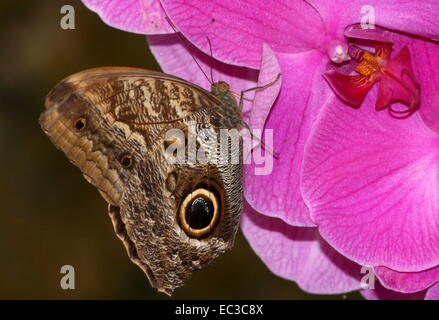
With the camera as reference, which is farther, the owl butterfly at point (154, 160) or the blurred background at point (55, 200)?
the blurred background at point (55, 200)

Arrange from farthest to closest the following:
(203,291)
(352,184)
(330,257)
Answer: (203,291)
(330,257)
(352,184)

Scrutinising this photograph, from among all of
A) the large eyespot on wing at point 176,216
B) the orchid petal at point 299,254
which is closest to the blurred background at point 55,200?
the orchid petal at point 299,254

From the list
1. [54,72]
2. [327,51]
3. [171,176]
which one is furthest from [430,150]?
[54,72]

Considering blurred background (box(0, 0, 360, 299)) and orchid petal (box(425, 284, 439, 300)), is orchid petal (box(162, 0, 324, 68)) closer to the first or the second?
orchid petal (box(425, 284, 439, 300))

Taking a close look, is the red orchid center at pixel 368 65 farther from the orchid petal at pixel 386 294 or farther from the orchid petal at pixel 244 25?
the orchid petal at pixel 386 294

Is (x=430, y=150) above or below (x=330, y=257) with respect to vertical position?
above

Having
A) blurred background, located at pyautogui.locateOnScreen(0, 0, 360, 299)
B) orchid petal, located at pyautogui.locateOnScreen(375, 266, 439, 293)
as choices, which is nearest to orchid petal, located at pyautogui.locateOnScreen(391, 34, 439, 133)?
orchid petal, located at pyautogui.locateOnScreen(375, 266, 439, 293)

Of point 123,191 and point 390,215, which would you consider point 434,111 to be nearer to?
point 390,215
